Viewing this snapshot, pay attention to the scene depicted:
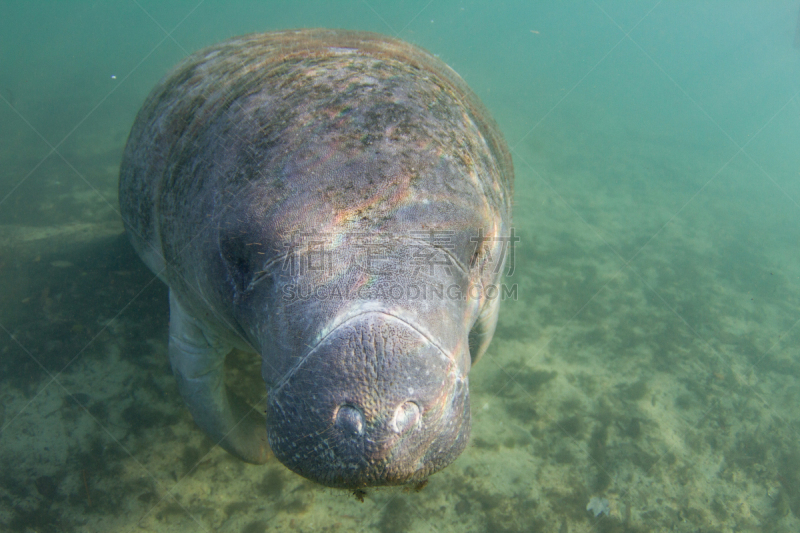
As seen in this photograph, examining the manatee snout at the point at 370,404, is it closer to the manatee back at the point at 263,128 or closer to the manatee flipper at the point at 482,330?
the manatee back at the point at 263,128

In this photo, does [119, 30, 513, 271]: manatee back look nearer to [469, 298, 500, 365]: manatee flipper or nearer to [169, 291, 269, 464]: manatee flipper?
[169, 291, 269, 464]: manatee flipper

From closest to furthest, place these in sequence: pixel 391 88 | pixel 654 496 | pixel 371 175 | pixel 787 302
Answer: pixel 371 175, pixel 391 88, pixel 654 496, pixel 787 302

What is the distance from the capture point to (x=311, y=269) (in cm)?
146

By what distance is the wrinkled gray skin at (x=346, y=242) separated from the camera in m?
1.31

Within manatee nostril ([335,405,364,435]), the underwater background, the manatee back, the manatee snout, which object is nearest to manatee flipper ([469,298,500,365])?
the manatee back

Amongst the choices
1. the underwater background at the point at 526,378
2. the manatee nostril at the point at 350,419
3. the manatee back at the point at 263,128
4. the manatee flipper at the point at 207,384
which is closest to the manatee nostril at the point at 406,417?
the manatee nostril at the point at 350,419

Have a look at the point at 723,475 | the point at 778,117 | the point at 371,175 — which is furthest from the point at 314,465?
the point at 778,117

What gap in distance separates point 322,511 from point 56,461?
2.12 meters

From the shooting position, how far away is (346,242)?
1.46 metres

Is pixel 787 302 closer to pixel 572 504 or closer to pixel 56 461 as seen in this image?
pixel 572 504

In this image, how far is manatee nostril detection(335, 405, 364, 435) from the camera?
126cm

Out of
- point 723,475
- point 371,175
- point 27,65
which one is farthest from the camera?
point 27,65

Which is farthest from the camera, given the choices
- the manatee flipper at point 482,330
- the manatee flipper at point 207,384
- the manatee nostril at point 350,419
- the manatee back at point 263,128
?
the manatee flipper at point 482,330

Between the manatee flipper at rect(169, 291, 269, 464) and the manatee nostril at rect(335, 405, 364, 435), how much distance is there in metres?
2.01
